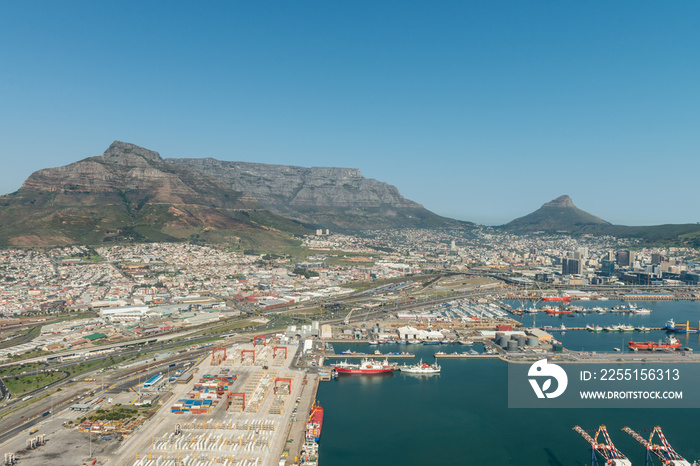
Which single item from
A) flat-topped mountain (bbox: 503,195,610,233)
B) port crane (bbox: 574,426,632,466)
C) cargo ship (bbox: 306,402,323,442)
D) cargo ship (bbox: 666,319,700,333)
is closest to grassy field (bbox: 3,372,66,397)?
cargo ship (bbox: 306,402,323,442)

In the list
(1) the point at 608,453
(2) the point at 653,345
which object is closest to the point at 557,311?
(2) the point at 653,345

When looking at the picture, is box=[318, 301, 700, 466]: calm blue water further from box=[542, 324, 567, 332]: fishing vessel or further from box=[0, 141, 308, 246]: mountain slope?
box=[0, 141, 308, 246]: mountain slope

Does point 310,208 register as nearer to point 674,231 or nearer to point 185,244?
point 185,244

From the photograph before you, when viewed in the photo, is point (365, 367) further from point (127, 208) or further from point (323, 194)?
point (323, 194)

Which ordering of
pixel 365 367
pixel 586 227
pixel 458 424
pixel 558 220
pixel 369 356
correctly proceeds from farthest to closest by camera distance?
1. pixel 558 220
2. pixel 586 227
3. pixel 369 356
4. pixel 365 367
5. pixel 458 424

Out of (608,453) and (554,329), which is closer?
(608,453)

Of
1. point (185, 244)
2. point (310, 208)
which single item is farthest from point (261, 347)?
point (310, 208)
